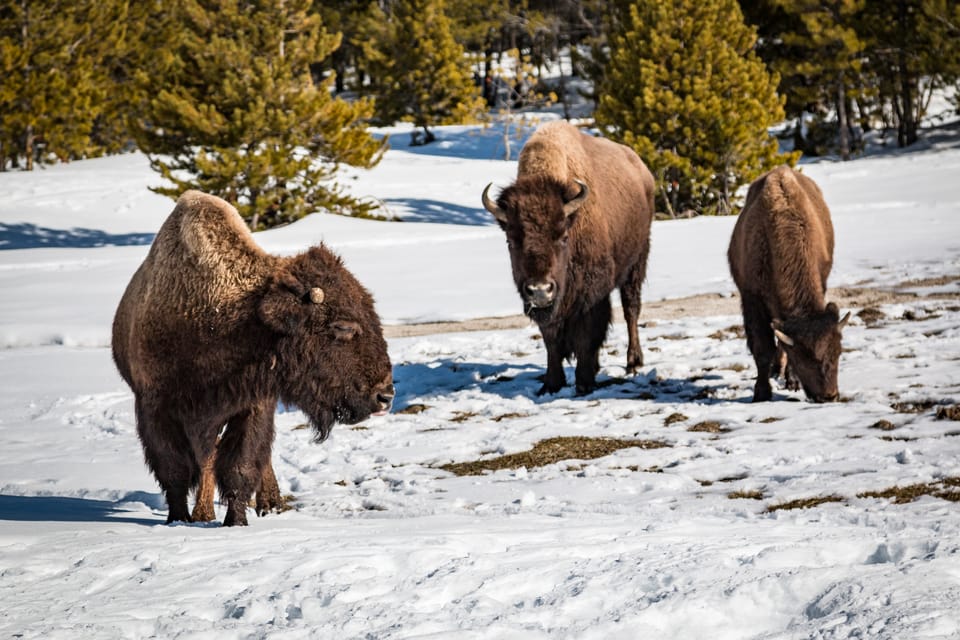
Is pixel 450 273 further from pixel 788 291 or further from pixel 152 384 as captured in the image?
pixel 152 384

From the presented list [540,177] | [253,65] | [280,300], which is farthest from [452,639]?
[253,65]

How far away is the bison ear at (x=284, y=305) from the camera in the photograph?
17.2 ft

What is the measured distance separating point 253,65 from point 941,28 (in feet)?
67.2

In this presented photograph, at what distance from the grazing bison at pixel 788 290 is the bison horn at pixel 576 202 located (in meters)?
1.53

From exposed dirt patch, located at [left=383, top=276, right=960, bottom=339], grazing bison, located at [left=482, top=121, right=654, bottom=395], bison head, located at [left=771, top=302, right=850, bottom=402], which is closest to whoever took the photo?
bison head, located at [left=771, top=302, right=850, bottom=402]

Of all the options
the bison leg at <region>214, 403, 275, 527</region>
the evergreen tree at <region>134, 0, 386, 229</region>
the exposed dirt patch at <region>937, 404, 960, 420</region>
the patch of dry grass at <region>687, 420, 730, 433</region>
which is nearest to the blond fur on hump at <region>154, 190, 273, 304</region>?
the bison leg at <region>214, 403, 275, 527</region>

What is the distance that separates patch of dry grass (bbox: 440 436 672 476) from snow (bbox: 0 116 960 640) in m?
0.15

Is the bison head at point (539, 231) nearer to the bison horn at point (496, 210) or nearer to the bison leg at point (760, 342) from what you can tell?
the bison horn at point (496, 210)

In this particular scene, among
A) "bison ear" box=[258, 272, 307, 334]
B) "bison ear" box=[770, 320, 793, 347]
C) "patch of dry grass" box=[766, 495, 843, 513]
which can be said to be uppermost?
"bison ear" box=[258, 272, 307, 334]

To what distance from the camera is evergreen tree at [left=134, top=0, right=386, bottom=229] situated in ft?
70.1

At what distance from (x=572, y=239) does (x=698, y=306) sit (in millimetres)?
4553

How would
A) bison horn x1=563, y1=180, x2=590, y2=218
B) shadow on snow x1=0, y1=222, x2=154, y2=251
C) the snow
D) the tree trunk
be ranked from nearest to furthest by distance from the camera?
the snow, bison horn x1=563, y1=180, x2=590, y2=218, shadow on snow x1=0, y1=222, x2=154, y2=251, the tree trunk

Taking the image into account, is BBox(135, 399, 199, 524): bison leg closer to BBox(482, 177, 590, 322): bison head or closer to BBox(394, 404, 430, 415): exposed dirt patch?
BBox(394, 404, 430, 415): exposed dirt patch

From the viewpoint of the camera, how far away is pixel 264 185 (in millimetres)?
22766
